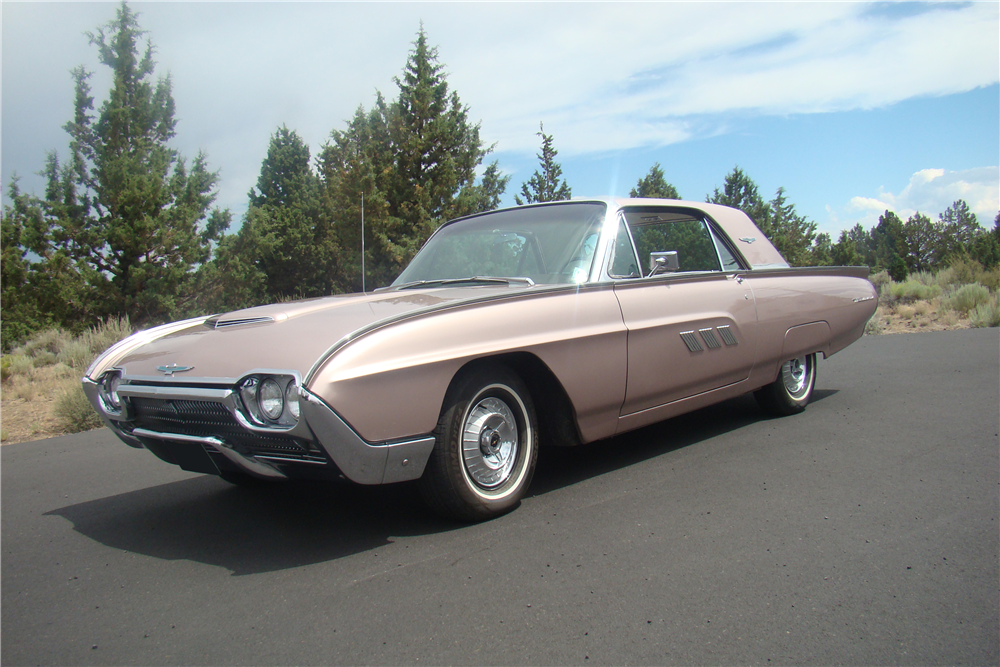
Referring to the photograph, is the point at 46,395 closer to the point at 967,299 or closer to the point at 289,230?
the point at 967,299

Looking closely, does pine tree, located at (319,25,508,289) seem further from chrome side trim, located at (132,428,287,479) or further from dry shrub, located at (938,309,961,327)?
chrome side trim, located at (132,428,287,479)

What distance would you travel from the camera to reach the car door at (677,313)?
3650mm

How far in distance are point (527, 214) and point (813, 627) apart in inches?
110

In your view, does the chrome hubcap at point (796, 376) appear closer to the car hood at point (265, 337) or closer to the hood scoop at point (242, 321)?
the car hood at point (265, 337)

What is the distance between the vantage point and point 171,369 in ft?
9.51

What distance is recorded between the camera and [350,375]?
8.29ft

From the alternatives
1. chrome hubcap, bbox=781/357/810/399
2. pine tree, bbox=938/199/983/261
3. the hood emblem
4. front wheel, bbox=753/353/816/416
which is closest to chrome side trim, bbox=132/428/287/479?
the hood emblem

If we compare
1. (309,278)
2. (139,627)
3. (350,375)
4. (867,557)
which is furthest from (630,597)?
(309,278)

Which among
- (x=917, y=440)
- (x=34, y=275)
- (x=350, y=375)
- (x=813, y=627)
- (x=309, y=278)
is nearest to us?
(x=813, y=627)

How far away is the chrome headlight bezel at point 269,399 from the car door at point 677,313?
67.5 inches

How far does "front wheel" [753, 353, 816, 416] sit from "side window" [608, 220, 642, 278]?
1577mm

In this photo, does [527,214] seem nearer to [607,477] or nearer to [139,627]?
[607,477]

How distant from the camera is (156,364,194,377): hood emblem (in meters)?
2.85

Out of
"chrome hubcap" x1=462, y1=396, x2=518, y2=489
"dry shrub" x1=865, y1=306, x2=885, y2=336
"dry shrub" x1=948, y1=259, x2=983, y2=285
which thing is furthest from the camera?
"dry shrub" x1=948, y1=259, x2=983, y2=285
